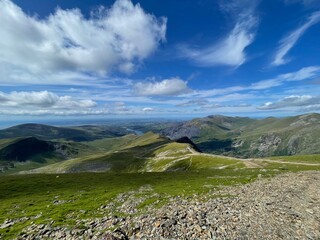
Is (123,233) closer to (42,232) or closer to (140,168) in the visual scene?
(42,232)

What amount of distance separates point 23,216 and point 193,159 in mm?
109633

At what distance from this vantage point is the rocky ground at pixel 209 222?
18500 millimetres

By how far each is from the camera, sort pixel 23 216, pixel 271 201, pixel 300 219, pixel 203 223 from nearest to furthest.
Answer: pixel 203 223 → pixel 300 219 → pixel 271 201 → pixel 23 216

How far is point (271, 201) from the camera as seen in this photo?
26719 millimetres

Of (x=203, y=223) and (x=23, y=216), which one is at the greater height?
(x=203, y=223)

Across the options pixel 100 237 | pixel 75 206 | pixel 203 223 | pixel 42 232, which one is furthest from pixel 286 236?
pixel 75 206

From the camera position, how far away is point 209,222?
66.5 feet

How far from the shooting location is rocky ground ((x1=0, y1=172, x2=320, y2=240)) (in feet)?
60.7

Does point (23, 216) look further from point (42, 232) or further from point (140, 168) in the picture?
point (140, 168)

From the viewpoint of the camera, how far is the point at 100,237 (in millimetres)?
18219

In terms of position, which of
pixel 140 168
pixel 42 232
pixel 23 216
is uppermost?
pixel 42 232

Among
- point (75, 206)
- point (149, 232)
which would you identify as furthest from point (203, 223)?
point (75, 206)

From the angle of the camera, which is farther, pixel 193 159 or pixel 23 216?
pixel 193 159

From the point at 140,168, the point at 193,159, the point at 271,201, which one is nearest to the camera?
the point at 271,201
